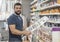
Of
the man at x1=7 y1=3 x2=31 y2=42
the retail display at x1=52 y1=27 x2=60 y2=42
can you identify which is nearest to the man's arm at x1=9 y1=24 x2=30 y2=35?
the man at x1=7 y1=3 x2=31 y2=42

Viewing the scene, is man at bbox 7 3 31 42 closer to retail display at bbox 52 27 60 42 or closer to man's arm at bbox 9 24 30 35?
man's arm at bbox 9 24 30 35

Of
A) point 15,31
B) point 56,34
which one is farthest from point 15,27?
point 56,34

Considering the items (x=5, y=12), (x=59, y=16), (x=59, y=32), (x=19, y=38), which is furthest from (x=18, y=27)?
(x=5, y=12)

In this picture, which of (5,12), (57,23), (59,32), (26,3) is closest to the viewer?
(59,32)

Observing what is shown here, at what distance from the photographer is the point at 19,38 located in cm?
383

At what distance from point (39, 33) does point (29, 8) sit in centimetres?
558

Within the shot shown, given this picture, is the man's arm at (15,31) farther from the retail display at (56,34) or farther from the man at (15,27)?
the retail display at (56,34)

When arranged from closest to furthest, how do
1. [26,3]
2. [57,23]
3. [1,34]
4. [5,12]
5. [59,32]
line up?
[59,32] → [57,23] → [1,34] → [5,12] → [26,3]

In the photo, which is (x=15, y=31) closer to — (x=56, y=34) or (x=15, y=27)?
(x=15, y=27)

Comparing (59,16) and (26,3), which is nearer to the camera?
(59,16)

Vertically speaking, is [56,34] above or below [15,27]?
below

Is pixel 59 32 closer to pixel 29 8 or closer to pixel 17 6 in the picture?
pixel 17 6

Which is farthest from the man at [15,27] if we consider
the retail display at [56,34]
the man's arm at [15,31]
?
the retail display at [56,34]

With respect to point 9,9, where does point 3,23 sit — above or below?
below
